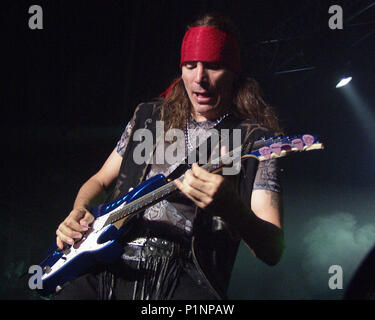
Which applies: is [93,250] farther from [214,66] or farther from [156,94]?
[156,94]

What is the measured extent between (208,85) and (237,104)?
0.28 meters

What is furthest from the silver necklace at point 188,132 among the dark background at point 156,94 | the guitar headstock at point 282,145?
the dark background at point 156,94

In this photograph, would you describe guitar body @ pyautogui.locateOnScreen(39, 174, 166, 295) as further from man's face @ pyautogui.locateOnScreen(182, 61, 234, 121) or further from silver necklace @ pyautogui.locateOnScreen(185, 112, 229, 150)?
man's face @ pyautogui.locateOnScreen(182, 61, 234, 121)

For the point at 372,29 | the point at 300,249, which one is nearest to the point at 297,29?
the point at 372,29

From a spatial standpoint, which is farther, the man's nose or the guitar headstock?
the man's nose

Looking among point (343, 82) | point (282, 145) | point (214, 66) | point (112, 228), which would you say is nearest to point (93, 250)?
point (112, 228)

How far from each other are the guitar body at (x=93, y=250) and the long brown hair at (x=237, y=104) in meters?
0.57

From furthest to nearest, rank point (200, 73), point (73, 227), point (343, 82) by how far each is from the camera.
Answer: point (343, 82) → point (200, 73) → point (73, 227)

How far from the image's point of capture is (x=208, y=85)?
186 cm

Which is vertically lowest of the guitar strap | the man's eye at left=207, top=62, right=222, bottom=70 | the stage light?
the guitar strap

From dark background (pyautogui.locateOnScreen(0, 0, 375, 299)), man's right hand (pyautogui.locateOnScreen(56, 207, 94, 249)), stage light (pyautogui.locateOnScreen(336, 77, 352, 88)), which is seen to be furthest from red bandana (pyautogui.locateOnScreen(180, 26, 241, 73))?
stage light (pyautogui.locateOnScreen(336, 77, 352, 88))

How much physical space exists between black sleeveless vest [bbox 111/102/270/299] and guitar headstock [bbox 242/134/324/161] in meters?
0.17

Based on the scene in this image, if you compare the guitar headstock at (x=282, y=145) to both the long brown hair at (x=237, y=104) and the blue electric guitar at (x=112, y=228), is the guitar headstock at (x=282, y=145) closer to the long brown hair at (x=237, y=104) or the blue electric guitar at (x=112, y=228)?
the blue electric guitar at (x=112, y=228)

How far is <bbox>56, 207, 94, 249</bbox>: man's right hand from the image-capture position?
5.50 feet
